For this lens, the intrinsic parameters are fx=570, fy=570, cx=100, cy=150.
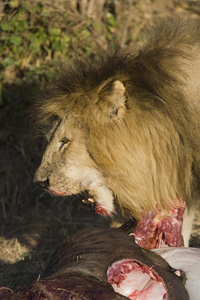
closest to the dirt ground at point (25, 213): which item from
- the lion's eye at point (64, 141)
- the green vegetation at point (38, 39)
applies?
the green vegetation at point (38, 39)

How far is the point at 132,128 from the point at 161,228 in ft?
2.25

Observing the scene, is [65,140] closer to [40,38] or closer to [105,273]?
[105,273]

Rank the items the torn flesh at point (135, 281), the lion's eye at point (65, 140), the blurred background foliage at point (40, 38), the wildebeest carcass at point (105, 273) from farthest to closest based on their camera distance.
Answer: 1. the blurred background foliage at point (40, 38)
2. the lion's eye at point (65, 140)
3. the torn flesh at point (135, 281)
4. the wildebeest carcass at point (105, 273)

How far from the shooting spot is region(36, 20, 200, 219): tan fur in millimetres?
3174

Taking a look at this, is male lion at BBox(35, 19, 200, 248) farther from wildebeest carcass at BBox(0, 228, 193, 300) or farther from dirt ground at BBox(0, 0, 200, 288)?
dirt ground at BBox(0, 0, 200, 288)

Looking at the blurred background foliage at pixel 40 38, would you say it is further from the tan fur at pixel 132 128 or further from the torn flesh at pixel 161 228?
the torn flesh at pixel 161 228

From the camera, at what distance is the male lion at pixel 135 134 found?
3.18m

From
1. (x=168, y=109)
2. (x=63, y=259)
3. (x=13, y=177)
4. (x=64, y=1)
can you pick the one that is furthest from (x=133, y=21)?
(x=63, y=259)

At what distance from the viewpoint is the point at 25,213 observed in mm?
5230

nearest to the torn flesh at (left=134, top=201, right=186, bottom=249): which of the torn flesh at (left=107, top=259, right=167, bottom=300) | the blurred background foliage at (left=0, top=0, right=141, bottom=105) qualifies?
the torn flesh at (left=107, top=259, right=167, bottom=300)

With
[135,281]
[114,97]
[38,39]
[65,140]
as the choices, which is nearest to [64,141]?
[65,140]

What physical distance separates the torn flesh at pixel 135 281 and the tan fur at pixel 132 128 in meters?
0.71

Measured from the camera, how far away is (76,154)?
3.27 m

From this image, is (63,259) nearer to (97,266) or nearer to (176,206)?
(97,266)
